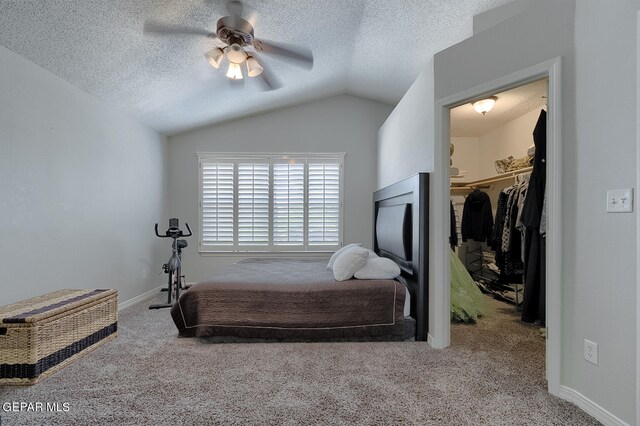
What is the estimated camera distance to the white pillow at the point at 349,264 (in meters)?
2.89

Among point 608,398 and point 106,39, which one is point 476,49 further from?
point 106,39

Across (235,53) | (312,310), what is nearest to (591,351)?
(312,310)

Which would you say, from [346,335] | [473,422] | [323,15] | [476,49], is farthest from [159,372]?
[476,49]

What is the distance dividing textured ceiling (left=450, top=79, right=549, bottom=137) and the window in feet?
5.90

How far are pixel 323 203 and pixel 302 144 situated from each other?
38.0 inches

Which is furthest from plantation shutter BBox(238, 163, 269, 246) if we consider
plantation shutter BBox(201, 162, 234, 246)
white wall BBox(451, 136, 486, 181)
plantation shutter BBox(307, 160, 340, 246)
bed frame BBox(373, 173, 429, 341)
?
white wall BBox(451, 136, 486, 181)

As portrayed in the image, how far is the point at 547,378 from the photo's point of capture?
1998mm

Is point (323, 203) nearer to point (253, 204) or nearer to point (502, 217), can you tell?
point (253, 204)

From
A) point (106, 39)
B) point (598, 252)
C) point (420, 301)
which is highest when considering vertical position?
point (106, 39)

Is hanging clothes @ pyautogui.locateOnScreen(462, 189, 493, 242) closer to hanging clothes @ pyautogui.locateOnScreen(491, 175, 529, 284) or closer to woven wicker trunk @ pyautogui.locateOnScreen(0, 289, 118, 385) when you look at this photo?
hanging clothes @ pyautogui.locateOnScreen(491, 175, 529, 284)

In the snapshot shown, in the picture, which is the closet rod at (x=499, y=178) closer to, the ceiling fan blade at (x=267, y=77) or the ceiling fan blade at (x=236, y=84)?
the ceiling fan blade at (x=267, y=77)

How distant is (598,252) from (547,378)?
87 centimetres

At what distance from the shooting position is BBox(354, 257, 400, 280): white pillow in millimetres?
2883

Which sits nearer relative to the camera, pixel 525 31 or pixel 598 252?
pixel 598 252
